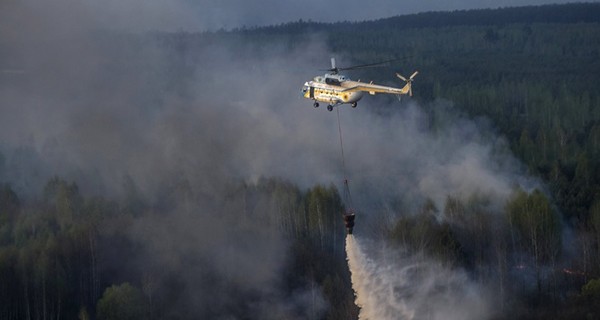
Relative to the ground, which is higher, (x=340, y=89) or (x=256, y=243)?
(x=340, y=89)

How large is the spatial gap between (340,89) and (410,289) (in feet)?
34.2

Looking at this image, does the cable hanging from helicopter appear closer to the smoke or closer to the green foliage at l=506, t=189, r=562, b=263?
the smoke

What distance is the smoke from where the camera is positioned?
51.3m

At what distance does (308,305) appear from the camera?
53.8m

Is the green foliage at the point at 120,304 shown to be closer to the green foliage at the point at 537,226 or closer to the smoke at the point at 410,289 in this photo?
the smoke at the point at 410,289

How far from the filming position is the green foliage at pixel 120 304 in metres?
50.8

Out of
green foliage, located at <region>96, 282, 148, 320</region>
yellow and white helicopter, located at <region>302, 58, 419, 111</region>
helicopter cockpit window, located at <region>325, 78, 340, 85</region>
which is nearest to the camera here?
yellow and white helicopter, located at <region>302, 58, 419, 111</region>

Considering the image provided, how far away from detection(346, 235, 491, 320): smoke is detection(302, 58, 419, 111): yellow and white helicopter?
25.1ft

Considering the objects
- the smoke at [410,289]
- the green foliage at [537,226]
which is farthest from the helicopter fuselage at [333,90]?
the green foliage at [537,226]

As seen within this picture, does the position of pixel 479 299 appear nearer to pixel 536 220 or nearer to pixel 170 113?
pixel 536 220

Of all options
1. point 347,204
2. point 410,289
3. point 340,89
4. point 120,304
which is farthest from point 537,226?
point 120,304

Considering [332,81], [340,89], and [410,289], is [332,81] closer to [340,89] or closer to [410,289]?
[340,89]

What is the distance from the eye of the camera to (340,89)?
50.8m

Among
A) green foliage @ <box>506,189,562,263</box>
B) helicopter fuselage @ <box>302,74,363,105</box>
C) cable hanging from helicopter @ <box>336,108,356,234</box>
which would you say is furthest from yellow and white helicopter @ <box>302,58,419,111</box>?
green foliage @ <box>506,189,562,263</box>
